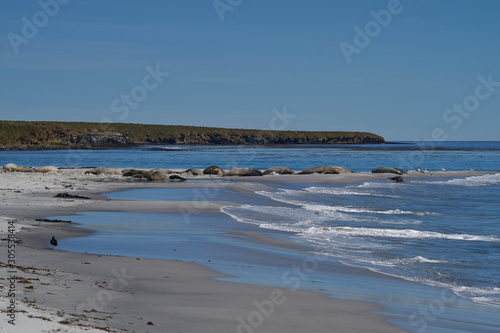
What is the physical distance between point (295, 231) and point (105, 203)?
7860 millimetres

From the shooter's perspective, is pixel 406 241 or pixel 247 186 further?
pixel 247 186

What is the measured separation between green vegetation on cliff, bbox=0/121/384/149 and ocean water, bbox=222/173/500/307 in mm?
85758

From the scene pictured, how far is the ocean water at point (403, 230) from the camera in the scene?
1130 cm

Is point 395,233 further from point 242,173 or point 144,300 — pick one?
point 242,173

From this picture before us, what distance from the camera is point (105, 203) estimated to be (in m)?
20.0

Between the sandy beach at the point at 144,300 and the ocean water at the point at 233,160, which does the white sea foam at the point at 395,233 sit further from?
the ocean water at the point at 233,160

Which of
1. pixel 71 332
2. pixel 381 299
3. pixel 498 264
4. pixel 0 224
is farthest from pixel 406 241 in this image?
pixel 71 332

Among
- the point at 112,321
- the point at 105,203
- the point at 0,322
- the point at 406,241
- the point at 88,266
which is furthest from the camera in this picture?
the point at 105,203

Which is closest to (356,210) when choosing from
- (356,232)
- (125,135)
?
(356,232)

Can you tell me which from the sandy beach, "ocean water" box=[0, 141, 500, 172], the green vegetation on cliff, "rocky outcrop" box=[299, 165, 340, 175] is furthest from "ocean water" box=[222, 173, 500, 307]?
the green vegetation on cliff

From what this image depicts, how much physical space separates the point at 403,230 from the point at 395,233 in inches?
28.7

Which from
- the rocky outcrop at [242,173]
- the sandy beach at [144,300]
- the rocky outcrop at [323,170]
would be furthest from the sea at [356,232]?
the rocky outcrop at [323,170]

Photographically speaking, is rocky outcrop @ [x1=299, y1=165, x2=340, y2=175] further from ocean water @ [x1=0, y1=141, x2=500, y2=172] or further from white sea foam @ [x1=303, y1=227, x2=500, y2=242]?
white sea foam @ [x1=303, y1=227, x2=500, y2=242]

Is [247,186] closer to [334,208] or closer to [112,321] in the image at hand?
[334,208]
